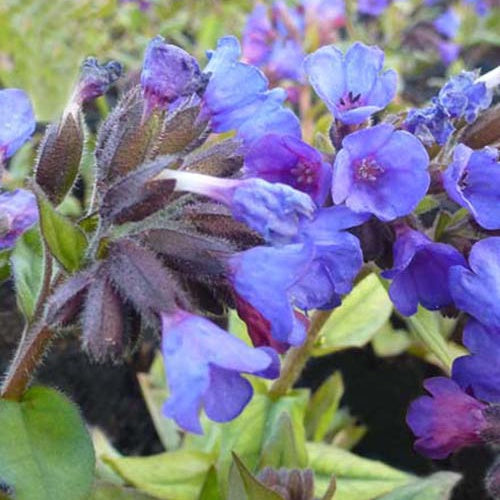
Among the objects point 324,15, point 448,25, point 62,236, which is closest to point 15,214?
point 62,236

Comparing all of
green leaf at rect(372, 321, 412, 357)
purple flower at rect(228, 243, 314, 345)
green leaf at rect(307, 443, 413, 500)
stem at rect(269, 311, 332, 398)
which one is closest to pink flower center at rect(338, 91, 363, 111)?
purple flower at rect(228, 243, 314, 345)

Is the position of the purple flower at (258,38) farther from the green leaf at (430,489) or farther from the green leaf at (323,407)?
the green leaf at (430,489)

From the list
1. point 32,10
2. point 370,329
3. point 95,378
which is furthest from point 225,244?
point 32,10

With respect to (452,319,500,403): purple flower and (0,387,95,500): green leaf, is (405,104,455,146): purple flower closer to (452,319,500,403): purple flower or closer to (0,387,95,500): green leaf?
(452,319,500,403): purple flower

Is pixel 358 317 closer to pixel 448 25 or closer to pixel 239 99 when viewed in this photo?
pixel 239 99

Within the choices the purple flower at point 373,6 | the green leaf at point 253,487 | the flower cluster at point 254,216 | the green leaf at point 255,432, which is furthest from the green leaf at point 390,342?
the purple flower at point 373,6

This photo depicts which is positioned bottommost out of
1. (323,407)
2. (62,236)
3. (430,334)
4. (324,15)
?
(323,407)
